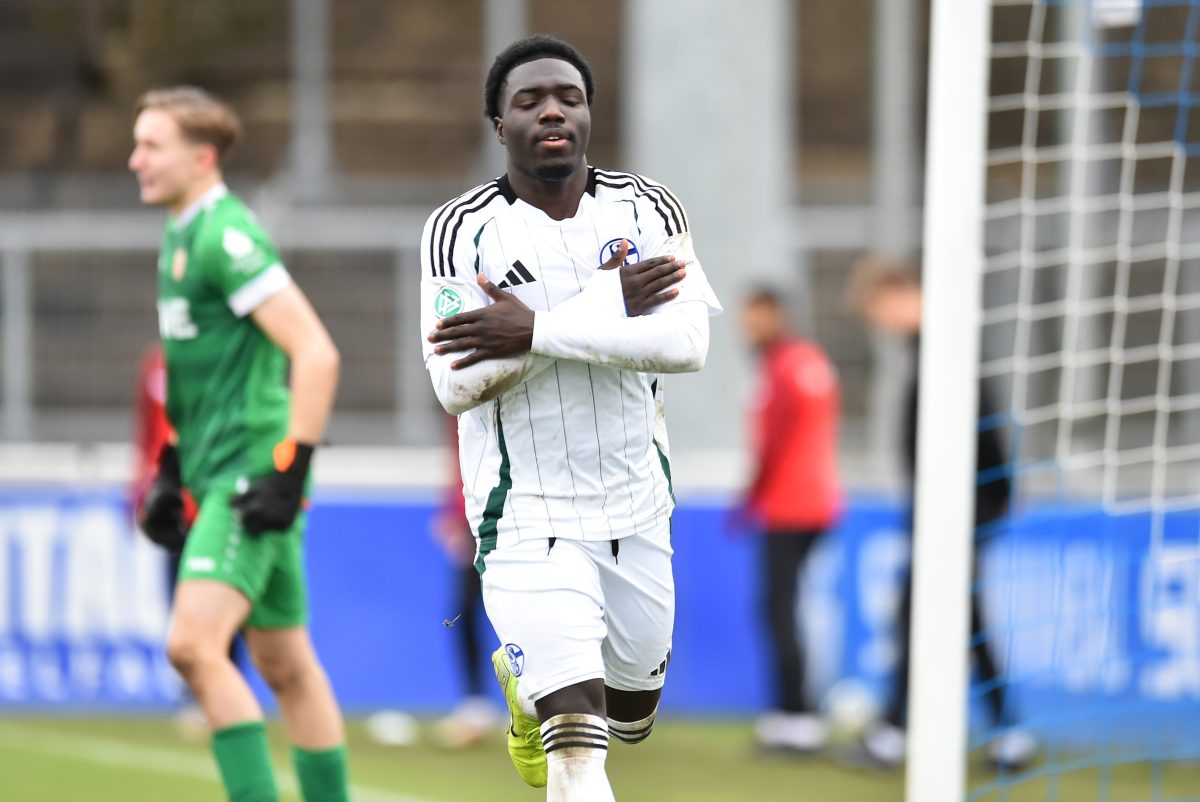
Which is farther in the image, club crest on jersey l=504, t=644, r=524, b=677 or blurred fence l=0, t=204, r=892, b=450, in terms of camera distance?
blurred fence l=0, t=204, r=892, b=450

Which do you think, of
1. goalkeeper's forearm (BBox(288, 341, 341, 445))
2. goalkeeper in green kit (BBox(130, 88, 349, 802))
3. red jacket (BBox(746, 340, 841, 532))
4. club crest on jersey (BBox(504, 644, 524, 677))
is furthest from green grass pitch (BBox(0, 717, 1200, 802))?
club crest on jersey (BBox(504, 644, 524, 677))

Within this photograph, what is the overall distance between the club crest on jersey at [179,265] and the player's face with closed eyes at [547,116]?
1645 millimetres

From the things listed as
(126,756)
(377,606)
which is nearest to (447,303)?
(126,756)

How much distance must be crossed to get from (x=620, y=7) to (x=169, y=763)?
26.7ft

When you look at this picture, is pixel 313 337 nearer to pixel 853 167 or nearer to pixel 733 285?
pixel 733 285

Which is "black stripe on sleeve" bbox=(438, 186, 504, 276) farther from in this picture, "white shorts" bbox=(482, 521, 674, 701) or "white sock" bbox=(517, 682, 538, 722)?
"white sock" bbox=(517, 682, 538, 722)

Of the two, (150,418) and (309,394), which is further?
(150,418)

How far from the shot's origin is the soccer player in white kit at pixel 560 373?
156 inches

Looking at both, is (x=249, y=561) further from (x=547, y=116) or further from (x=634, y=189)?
(x=547, y=116)

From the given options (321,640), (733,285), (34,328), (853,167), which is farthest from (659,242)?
(853,167)

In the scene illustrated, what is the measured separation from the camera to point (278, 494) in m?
5.12

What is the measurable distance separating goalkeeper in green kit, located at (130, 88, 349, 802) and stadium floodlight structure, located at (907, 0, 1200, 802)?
187 centimetres

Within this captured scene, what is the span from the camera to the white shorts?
4.07 meters

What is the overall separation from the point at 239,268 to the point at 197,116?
55 centimetres
